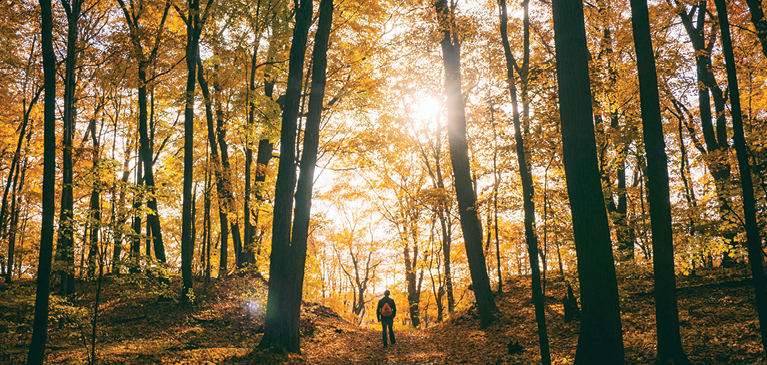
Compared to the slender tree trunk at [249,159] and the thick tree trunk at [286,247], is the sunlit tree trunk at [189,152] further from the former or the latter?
the thick tree trunk at [286,247]

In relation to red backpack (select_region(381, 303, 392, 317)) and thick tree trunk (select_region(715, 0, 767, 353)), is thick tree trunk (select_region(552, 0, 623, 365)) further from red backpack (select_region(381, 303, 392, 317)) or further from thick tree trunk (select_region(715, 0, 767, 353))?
red backpack (select_region(381, 303, 392, 317))

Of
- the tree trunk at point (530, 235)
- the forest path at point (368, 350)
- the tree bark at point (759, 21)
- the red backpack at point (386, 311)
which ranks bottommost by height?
the forest path at point (368, 350)

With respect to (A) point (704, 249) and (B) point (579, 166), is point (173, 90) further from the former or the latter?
(A) point (704, 249)

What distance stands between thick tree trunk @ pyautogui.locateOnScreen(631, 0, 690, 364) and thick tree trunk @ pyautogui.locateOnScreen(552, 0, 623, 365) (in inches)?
42.3

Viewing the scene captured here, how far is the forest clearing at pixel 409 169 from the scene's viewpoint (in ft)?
17.7

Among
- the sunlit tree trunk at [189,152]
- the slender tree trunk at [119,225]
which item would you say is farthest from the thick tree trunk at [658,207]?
the sunlit tree trunk at [189,152]

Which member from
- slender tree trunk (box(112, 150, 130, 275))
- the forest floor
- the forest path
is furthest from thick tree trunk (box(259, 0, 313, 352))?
slender tree trunk (box(112, 150, 130, 275))

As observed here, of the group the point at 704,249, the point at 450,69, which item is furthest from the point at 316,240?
the point at 704,249

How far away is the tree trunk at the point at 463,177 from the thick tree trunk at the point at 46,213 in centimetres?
828

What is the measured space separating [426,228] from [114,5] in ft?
48.5

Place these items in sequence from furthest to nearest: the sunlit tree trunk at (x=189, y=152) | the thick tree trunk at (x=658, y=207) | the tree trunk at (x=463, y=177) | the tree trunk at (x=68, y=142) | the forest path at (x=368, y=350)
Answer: the sunlit tree trunk at (x=189, y=152) → the tree trunk at (x=463, y=177) → the forest path at (x=368, y=350) → the tree trunk at (x=68, y=142) → the thick tree trunk at (x=658, y=207)

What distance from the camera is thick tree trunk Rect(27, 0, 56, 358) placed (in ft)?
17.6

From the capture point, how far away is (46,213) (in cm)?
553

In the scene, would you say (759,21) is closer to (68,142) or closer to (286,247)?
(286,247)
